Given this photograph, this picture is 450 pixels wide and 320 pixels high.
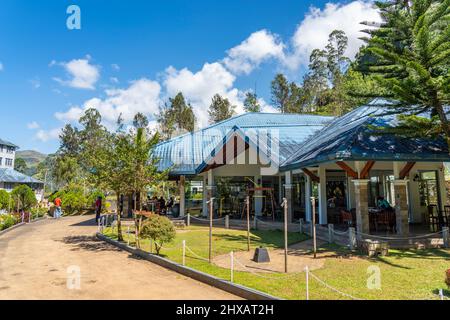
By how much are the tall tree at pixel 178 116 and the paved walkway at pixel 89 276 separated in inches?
1395

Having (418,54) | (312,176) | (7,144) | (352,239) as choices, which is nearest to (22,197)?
(312,176)

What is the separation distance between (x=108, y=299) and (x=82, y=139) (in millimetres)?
55474

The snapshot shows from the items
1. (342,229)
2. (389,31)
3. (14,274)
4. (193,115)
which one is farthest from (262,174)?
(193,115)

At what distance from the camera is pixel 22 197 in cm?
2675

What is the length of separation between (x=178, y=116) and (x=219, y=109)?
679 cm

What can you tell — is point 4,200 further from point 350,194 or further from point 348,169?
point 348,169

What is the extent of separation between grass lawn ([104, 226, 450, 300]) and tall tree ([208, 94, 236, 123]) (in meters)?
39.5

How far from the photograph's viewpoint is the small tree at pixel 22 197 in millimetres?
26484

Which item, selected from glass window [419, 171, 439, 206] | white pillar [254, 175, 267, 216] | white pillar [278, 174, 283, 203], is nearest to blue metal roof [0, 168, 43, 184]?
white pillar [254, 175, 267, 216]

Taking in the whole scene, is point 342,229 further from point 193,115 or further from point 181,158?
point 193,115

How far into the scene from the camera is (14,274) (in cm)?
862

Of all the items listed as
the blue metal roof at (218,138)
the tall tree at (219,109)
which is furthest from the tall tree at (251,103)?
the blue metal roof at (218,138)

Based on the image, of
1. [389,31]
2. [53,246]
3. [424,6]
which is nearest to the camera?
[424,6]

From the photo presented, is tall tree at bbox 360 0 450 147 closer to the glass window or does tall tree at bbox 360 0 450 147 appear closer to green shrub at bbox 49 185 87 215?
the glass window
